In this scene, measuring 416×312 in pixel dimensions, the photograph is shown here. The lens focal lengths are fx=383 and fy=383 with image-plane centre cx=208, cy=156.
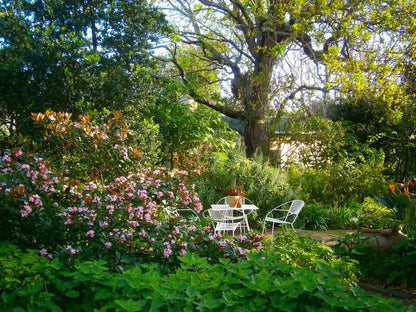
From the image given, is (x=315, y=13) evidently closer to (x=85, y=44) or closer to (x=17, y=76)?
(x=85, y=44)

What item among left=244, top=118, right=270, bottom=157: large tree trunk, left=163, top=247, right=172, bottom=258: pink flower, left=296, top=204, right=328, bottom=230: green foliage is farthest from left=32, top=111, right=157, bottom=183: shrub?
left=244, top=118, right=270, bottom=157: large tree trunk

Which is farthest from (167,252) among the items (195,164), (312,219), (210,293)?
(195,164)

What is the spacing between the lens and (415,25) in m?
7.21

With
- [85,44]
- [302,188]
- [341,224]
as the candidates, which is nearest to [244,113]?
[302,188]

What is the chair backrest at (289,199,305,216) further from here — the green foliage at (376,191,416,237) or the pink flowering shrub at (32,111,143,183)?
the pink flowering shrub at (32,111,143,183)

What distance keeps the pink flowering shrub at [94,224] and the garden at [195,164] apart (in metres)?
0.02

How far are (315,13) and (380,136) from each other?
5.55 m

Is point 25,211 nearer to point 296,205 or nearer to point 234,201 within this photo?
point 234,201

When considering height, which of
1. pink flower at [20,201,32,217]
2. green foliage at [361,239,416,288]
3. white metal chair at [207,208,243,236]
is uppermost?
pink flower at [20,201,32,217]

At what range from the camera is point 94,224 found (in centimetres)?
313

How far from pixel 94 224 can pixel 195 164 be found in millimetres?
6582

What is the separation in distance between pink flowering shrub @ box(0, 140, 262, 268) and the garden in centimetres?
2

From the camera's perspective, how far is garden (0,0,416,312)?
2.21m

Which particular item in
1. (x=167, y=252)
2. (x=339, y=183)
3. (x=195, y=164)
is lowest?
(x=167, y=252)
